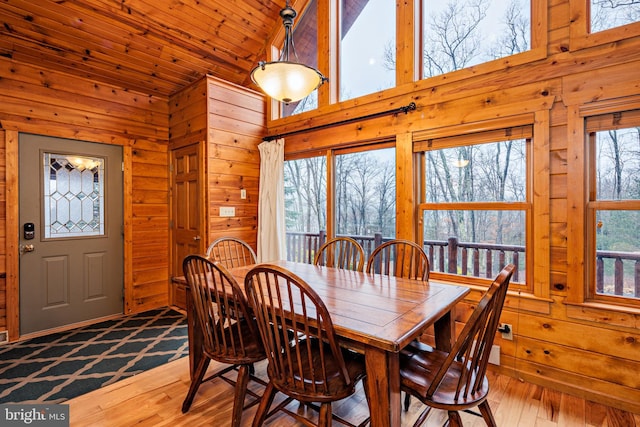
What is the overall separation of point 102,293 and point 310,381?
325cm

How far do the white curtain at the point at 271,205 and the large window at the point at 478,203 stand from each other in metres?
1.70

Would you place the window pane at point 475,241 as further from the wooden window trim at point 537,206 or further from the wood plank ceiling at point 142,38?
the wood plank ceiling at point 142,38

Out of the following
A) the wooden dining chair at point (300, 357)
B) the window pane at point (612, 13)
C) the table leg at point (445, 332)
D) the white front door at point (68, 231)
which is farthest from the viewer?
the white front door at point (68, 231)

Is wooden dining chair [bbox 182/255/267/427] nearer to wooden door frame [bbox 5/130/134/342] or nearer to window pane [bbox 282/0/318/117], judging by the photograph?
wooden door frame [bbox 5/130/134/342]

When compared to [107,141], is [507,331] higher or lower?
lower

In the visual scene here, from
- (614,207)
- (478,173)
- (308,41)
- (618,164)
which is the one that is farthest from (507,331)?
(308,41)

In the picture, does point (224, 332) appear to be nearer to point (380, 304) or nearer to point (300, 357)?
point (300, 357)

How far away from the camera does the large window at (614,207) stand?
202 centimetres

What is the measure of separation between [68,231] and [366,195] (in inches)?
125

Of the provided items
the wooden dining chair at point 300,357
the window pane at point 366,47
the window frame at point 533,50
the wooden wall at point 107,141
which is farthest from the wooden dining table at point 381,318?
the wooden wall at point 107,141

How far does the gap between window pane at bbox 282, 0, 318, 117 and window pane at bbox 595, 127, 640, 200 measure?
104 inches

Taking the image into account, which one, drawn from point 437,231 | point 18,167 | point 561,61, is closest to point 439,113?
point 561,61

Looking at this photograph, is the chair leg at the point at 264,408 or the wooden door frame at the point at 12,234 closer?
the chair leg at the point at 264,408

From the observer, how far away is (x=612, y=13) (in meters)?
2.09
